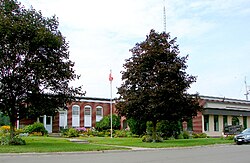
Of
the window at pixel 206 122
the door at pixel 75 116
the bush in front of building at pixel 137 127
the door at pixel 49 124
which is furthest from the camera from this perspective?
the door at pixel 75 116

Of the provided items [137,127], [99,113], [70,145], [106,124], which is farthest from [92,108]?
[70,145]

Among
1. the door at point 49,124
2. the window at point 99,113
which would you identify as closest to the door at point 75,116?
the window at point 99,113

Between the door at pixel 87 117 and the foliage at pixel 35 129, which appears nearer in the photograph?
the foliage at pixel 35 129

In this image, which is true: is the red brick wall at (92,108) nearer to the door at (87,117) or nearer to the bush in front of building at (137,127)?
the door at (87,117)

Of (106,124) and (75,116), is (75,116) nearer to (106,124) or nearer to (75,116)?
(75,116)

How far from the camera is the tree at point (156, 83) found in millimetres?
27109

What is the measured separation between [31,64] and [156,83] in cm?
1009

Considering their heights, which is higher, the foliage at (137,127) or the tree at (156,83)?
the tree at (156,83)

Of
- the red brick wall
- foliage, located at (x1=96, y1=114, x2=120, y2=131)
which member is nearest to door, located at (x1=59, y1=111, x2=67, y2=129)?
the red brick wall

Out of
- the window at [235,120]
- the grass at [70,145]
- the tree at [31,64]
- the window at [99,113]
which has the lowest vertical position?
the grass at [70,145]

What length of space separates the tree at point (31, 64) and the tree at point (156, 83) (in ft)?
18.7

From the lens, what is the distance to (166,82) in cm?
2722

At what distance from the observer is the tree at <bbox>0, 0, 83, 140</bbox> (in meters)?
21.6

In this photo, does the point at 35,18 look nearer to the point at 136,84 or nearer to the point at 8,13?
the point at 8,13
